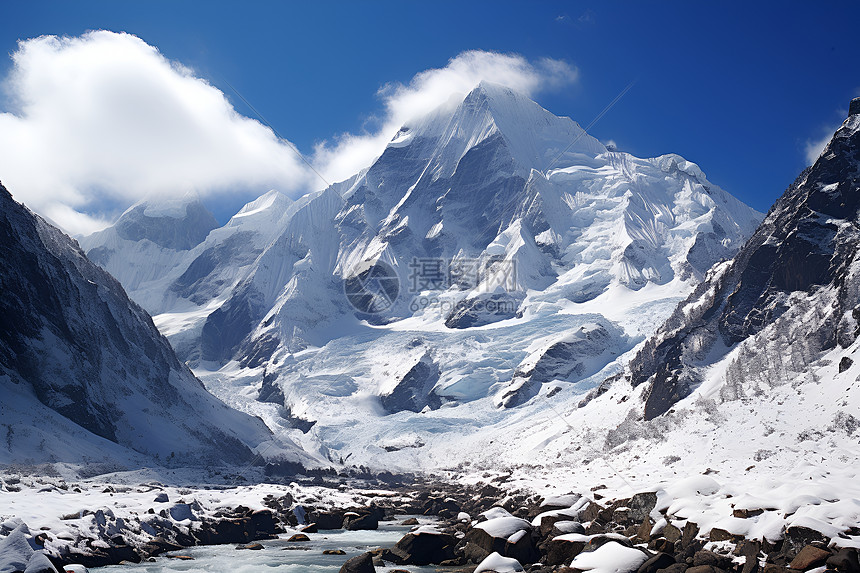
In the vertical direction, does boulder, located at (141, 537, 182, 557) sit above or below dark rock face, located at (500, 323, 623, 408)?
Result: below

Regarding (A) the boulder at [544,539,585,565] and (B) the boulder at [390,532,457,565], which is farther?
(B) the boulder at [390,532,457,565]

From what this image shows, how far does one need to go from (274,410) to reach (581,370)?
69.2m

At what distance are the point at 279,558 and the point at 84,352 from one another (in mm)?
47358

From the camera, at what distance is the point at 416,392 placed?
152 metres

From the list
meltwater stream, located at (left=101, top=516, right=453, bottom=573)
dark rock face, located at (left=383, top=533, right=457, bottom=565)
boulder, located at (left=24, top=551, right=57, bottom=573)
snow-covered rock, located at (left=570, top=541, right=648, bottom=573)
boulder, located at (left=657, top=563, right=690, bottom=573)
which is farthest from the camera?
dark rock face, located at (left=383, top=533, right=457, bottom=565)

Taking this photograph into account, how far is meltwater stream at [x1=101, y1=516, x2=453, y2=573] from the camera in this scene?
26375 millimetres

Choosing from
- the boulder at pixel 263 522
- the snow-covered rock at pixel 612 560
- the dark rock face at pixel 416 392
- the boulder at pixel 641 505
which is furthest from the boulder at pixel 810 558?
the dark rock face at pixel 416 392

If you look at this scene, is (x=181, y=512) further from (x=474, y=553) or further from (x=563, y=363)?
(x=563, y=363)

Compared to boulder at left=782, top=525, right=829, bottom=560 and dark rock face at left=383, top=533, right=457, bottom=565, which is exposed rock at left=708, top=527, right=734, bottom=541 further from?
dark rock face at left=383, top=533, right=457, bottom=565

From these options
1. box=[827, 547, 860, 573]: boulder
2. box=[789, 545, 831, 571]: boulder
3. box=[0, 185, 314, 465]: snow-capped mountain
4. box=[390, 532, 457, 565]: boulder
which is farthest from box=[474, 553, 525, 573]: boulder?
box=[0, 185, 314, 465]: snow-capped mountain

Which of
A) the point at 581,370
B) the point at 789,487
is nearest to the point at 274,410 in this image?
the point at 581,370

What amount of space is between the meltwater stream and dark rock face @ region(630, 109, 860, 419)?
133ft

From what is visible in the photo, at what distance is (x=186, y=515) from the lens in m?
35.0

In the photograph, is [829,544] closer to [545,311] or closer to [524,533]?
[524,533]
